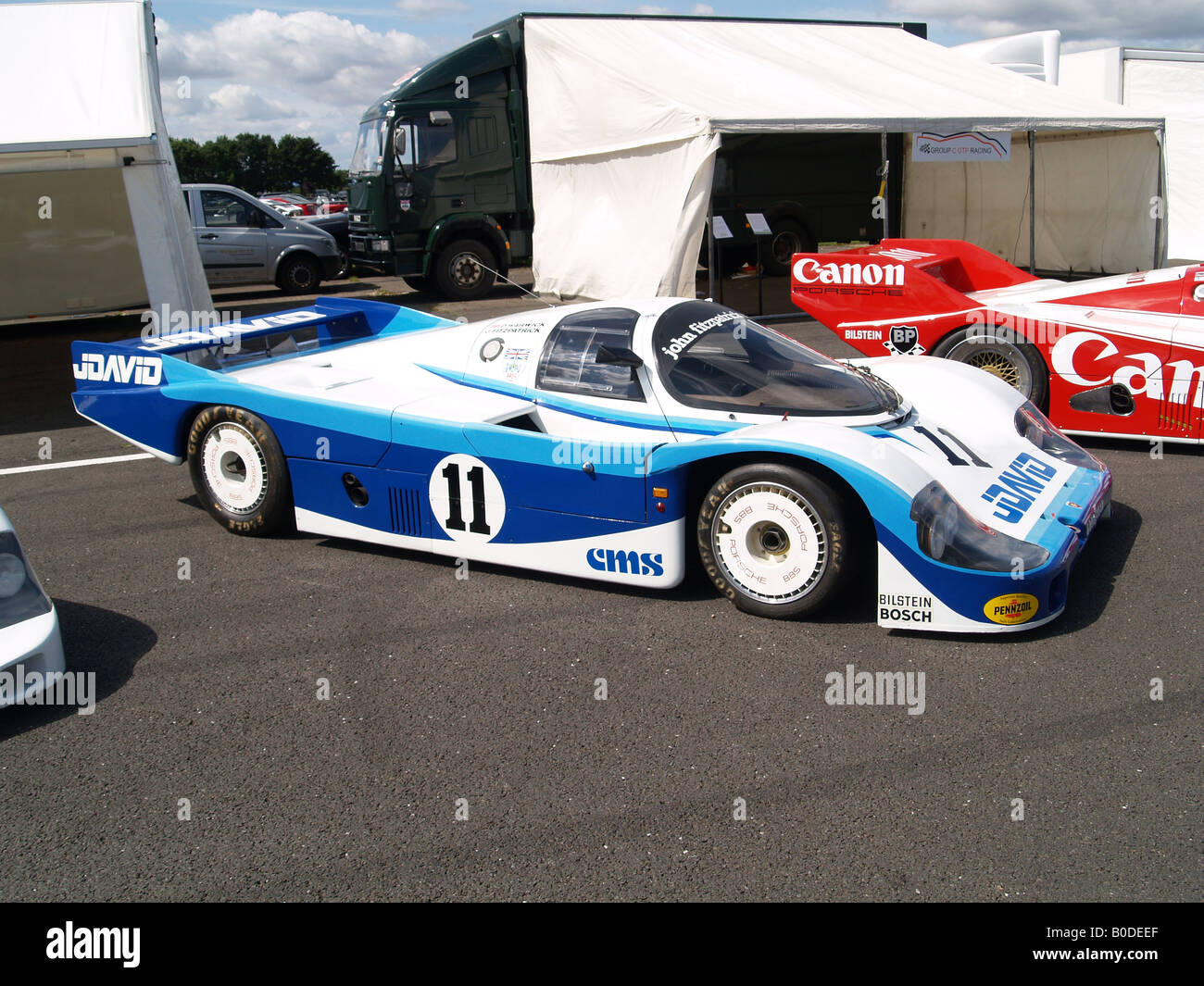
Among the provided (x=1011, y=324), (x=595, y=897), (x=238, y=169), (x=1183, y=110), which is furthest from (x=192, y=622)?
(x=238, y=169)

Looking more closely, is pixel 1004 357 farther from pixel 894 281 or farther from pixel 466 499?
pixel 466 499

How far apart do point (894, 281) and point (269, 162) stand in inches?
4324

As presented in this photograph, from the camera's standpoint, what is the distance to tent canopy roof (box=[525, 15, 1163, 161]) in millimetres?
12445

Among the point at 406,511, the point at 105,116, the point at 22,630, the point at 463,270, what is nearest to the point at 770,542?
the point at 406,511

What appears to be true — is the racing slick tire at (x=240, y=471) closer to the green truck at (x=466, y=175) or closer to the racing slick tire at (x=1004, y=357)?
the racing slick tire at (x=1004, y=357)

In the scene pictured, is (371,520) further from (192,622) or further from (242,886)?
(242,886)

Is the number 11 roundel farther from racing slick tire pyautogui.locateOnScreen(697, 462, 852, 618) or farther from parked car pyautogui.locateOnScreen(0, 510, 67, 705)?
parked car pyautogui.locateOnScreen(0, 510, 67, 705)

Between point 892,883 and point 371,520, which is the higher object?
point 371,520

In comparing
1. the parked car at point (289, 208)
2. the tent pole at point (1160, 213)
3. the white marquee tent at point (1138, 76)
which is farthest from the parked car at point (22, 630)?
the parked car at point (289, 208)

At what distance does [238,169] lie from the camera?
4087 inches

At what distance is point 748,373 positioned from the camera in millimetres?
4895

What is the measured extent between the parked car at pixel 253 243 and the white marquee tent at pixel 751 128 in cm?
387

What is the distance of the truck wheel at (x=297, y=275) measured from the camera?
1669 centimetres

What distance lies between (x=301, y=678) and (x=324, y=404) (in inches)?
66.1
